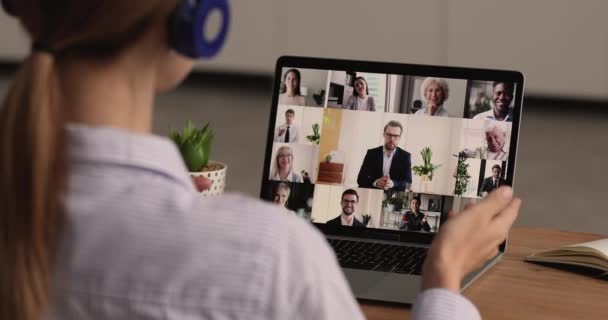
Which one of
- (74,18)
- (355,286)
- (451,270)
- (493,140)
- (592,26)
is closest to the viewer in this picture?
(74,18)

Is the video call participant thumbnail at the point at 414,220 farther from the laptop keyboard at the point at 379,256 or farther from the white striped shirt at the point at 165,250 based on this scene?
the white striped shirt at the point at 165,250

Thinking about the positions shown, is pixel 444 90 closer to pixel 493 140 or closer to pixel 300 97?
pixel 493 140

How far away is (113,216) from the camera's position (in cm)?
59

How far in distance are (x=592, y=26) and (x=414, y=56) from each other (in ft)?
2.95

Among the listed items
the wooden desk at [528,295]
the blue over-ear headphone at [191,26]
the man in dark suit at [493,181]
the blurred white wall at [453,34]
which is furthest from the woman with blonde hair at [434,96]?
the blurred white wall at [453,34]

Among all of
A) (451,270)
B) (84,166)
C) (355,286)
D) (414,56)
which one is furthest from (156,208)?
(414,56)

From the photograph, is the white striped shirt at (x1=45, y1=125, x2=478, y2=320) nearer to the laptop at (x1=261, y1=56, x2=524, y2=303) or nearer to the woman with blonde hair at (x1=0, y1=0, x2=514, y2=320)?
the woman with blonde hair at (x1=0, y1=0, x2=514, y2=320)

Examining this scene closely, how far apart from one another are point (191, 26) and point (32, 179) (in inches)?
5.8

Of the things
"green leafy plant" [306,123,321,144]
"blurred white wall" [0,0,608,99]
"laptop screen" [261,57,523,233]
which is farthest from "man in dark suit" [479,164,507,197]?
"blurred white wall" [0,0,608,99]

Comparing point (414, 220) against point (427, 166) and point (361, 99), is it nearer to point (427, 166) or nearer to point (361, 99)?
point (427, 166)

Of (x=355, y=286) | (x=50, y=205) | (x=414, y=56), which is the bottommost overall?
(x=355, y=286)

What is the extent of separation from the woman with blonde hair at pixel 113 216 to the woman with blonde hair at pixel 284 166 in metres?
0.72

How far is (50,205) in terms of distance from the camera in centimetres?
60

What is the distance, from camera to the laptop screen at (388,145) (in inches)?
51.0
